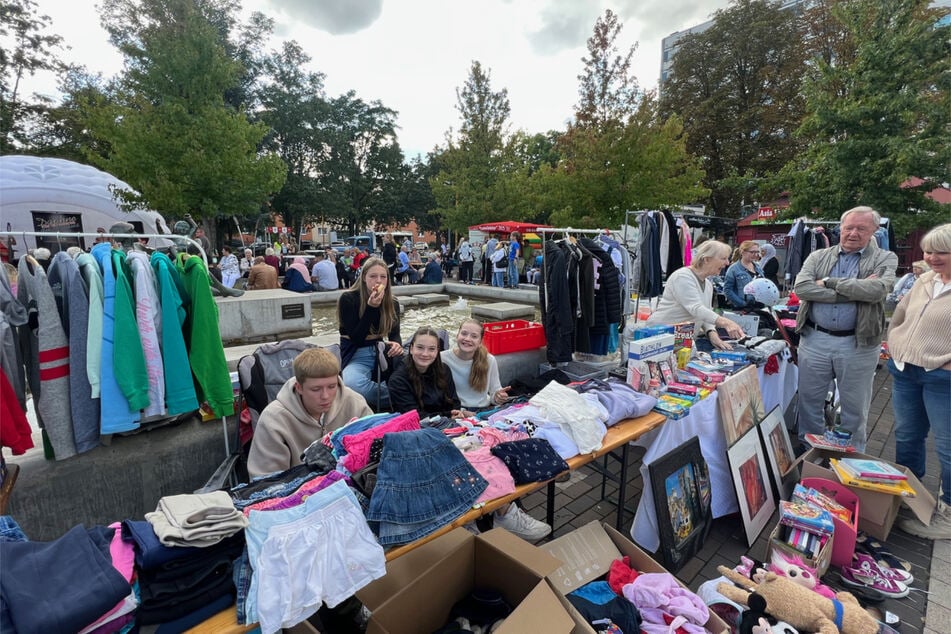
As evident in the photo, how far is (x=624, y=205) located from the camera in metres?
13.7

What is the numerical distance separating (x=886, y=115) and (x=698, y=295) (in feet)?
31.0

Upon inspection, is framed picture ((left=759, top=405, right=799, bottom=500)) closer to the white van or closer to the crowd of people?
the crowd of people

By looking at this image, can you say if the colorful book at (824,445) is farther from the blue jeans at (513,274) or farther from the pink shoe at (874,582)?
the blue jeans at (513,274)

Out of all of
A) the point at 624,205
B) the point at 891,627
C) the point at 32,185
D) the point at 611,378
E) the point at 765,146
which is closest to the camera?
the point at 891,627

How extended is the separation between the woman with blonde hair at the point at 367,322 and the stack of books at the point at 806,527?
9.77 ft

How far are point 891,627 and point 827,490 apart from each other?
0.91 meters

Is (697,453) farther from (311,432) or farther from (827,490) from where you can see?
(311,432)

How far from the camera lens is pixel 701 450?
3.01 m

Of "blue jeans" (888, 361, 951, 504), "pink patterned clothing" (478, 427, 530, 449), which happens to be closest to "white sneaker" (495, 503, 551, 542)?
"pink patterned clothing" (478, 427, 530, 449)

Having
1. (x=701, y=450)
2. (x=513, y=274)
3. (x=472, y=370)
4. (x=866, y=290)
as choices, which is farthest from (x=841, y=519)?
(x=513, y=274)

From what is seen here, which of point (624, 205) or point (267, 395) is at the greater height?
point (624, 205)

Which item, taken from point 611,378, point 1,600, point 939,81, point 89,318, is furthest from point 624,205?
point 1,600

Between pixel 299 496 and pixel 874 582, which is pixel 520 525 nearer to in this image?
pixel 299 496

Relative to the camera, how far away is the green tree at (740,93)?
63.1ft
